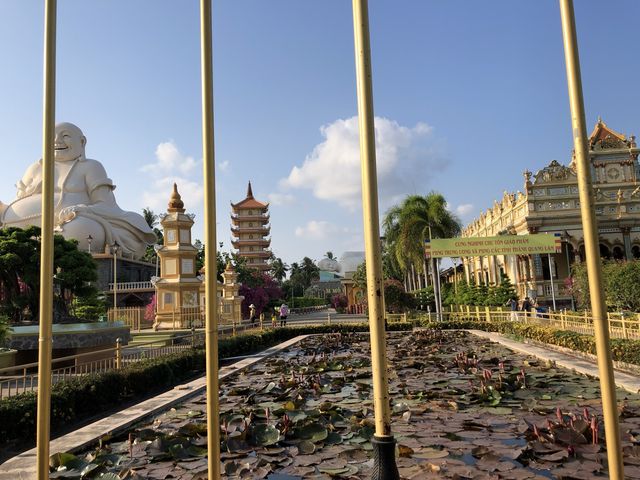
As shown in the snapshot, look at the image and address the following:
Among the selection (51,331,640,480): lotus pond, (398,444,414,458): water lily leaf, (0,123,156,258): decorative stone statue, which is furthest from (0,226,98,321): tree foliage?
(0,123,156,258): decorative stone statue

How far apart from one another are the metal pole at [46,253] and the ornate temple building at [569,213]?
1173 inches

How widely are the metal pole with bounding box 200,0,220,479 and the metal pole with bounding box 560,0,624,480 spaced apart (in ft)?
6.86

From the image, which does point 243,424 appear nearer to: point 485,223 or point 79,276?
point 79,276

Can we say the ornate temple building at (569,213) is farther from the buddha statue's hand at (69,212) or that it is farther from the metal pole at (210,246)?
the buddha statue's hand at (69,212)

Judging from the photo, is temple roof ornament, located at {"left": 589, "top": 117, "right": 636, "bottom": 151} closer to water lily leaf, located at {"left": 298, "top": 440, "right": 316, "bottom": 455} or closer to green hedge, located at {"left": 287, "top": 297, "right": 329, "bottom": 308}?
water lily leaf, located at {"left": 298, "top": 440, "right": 316, "bottom": 455}

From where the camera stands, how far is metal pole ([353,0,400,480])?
3029 millimetres

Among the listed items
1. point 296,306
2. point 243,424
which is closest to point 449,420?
point 243,424

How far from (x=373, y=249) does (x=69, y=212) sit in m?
48.4

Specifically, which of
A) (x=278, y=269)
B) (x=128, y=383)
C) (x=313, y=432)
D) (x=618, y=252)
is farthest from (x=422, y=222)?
(x=278, y=269)

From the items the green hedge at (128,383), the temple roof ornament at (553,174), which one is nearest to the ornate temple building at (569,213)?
the temple roof ornament at (553,174)

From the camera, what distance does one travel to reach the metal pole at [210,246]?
10.1 ft

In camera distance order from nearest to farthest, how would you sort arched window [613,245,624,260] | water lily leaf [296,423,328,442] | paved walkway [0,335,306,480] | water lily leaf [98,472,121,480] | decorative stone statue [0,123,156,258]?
water lily leaf [98,472,121,480] → paved walkway [0,335,306,480] → water lily leaf [296,423,328,442] → arched window [613,245,624,260] → decorative stone statue [0,123,156,258]

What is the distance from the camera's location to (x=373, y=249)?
3127mm

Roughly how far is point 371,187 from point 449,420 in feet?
14.3
